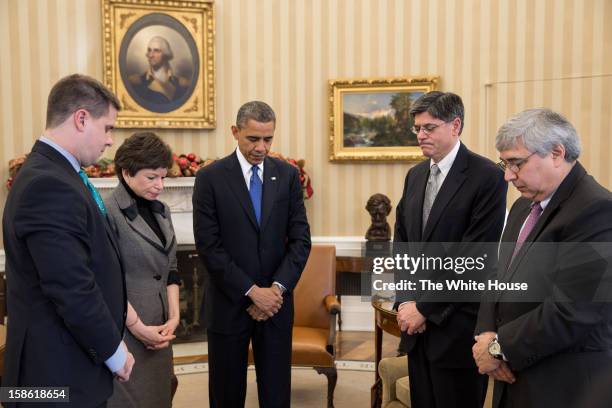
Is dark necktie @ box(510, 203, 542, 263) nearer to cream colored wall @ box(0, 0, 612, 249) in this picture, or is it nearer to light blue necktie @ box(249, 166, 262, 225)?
light blue necktie @ box(249, 166, 262, 225)

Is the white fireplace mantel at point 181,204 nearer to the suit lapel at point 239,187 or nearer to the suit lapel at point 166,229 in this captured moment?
the suit lapel at point 239,187

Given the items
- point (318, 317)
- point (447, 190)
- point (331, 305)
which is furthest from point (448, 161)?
point (318, 317)

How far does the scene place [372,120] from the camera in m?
6.76

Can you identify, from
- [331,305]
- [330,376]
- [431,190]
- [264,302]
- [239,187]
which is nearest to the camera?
[431,190]

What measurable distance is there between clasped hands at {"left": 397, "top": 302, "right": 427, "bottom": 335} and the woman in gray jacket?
114 centimetres

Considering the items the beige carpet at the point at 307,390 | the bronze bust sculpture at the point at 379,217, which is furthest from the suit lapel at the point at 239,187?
the bronze bust sculpture at the point at 379,217

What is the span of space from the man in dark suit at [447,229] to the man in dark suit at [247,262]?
732 mm

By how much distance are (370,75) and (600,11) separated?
2.51m

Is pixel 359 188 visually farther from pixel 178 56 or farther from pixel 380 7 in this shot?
pixel 178 56

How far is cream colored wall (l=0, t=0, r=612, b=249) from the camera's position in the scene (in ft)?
20.5

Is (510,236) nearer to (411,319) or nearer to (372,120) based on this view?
(411,319)

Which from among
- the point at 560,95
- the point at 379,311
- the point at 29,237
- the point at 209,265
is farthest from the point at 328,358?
the point at 560,95

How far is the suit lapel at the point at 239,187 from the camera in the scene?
333cm

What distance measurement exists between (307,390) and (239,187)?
225 cm
